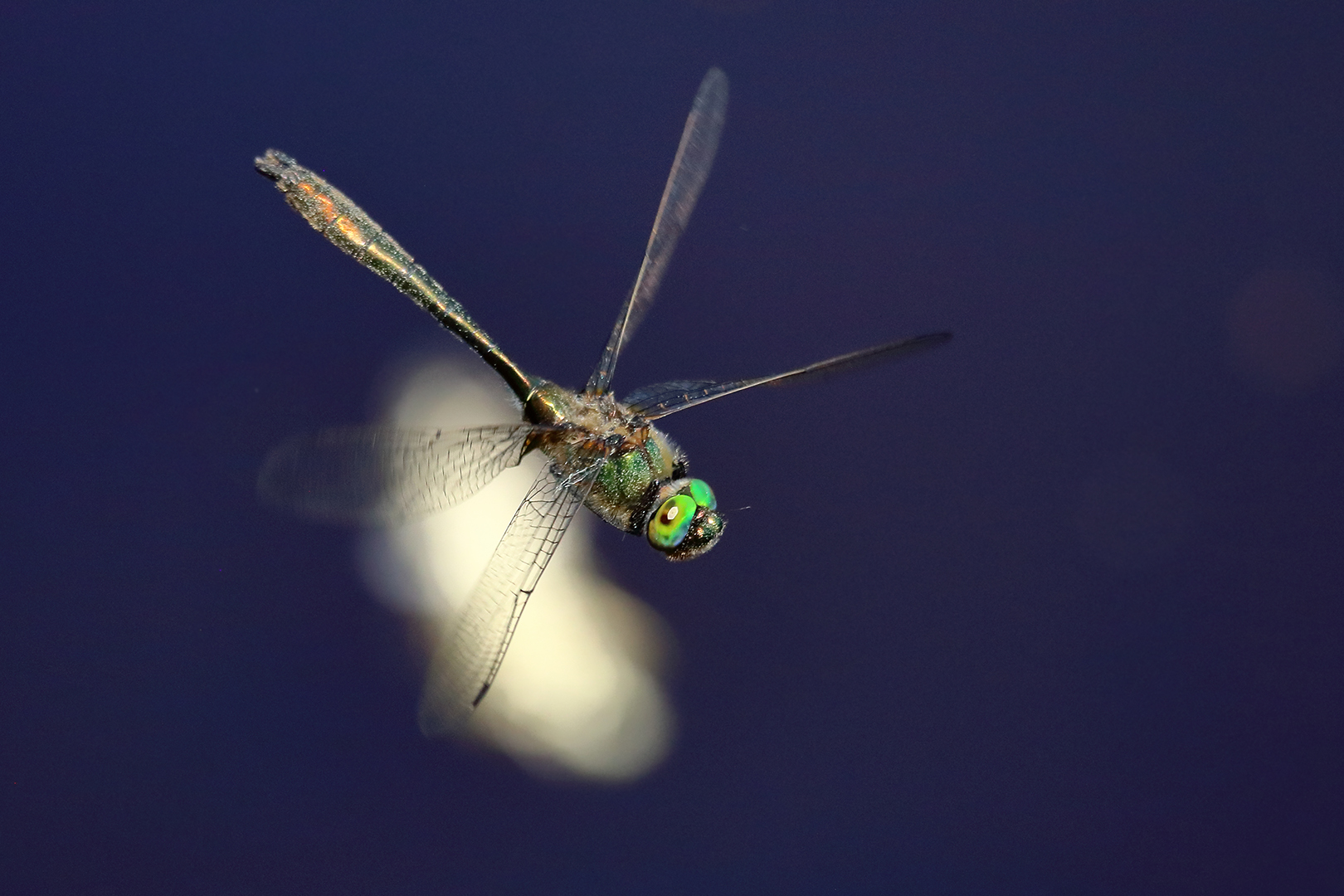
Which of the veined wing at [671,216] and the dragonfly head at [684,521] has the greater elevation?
the veined wing at [671,216]

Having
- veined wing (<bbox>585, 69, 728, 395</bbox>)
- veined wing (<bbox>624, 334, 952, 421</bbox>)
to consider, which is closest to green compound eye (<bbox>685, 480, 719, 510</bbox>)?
veined wing (<bbox>624, 334, 952, 421</bbox>)

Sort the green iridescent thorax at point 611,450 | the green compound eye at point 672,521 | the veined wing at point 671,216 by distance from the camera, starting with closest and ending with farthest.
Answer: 1. the green compound eye at point 672,521
2. the green iridescent thorax at point 611,450
3. the veined wing at point 671,216

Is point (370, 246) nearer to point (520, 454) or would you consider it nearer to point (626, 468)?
point (520, 454)

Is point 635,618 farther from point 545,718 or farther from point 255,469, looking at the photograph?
point 255,469

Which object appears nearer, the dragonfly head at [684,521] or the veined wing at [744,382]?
the veined wing at [744,382]

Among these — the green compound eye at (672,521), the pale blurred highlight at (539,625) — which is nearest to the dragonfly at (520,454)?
the green compound eye at (672,521)

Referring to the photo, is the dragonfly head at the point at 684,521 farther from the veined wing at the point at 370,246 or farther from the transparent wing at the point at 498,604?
the veined wing at the point at 370,246

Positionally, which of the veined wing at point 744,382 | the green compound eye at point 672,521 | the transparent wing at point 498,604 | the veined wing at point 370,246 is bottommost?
the transparent wing at point 498,604

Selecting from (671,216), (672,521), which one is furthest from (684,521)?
(671,216)

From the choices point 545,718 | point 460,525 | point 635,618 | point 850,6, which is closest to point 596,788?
point 545,718
